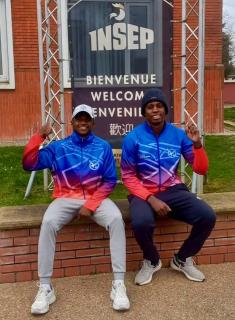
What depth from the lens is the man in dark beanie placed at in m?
3.80

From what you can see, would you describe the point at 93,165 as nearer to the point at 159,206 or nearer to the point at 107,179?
the point at 107,179

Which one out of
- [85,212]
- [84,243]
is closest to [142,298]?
[84,243]

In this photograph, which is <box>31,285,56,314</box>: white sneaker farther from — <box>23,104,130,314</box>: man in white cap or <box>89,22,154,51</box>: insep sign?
<box>89,22,154,51</box>: insep sign

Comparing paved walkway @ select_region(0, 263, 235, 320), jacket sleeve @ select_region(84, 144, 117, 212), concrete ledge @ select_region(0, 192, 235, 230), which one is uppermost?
jacket sleeve @ select_region(84, 144, 117, 212)

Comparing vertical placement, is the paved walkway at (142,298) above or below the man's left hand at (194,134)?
below

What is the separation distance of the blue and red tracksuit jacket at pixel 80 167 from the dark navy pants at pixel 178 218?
0.29 meters

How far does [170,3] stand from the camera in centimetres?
574

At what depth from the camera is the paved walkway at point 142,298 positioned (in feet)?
11.0

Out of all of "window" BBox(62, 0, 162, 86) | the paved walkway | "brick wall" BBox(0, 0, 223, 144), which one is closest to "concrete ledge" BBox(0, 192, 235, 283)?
the paved walkway

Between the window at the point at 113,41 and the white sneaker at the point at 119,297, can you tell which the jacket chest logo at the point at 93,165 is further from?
the window at the point at 113,41

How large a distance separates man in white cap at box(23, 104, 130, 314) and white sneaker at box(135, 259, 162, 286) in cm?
34

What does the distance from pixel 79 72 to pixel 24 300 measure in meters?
3.14

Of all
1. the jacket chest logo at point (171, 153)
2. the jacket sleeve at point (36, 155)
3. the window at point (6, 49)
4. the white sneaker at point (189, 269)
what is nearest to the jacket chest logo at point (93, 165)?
the jacket sleeve at point (36, 155)

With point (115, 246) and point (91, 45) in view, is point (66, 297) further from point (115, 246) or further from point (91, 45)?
point (91, 45)
